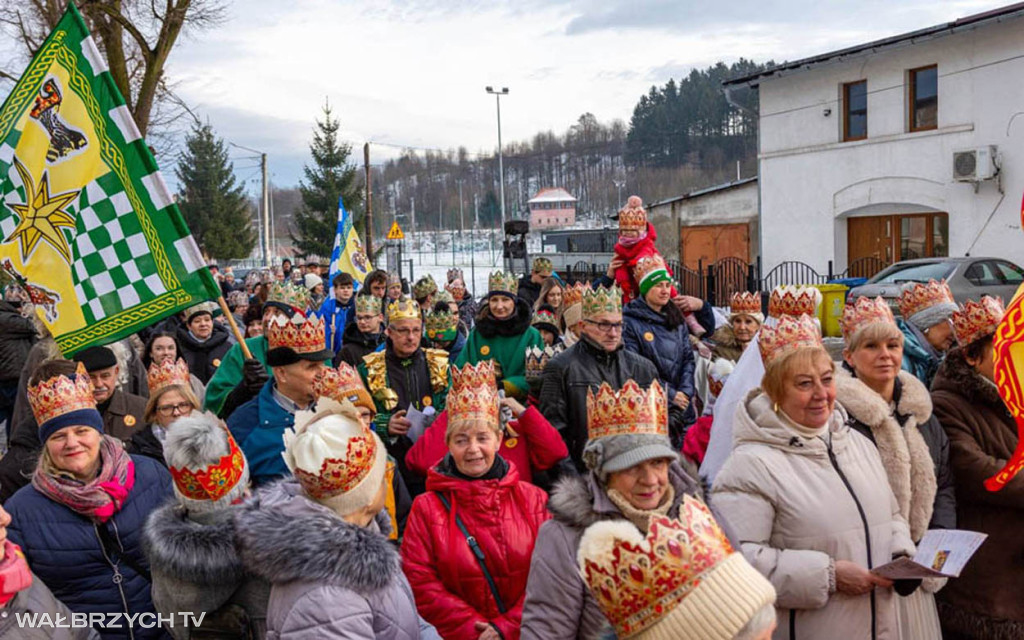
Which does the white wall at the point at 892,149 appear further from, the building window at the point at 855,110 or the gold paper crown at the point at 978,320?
the gold paper crown at the point at 978,320

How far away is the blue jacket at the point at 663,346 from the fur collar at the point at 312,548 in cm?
382

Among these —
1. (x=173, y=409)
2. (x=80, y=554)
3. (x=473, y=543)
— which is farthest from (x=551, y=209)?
(x=80, y=554)

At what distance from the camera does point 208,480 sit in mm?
3221

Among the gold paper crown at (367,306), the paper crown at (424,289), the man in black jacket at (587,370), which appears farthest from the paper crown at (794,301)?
the paper crown at (424,289)

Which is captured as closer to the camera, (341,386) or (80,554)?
(80,554)

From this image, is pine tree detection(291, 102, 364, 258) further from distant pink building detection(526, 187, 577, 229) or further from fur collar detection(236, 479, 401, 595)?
distant pink building detection(526, 187, 577, 229)

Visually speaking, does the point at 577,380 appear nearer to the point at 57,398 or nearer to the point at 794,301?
the point at 794,301

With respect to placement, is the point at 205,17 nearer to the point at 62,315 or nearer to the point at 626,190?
the point at 62,315

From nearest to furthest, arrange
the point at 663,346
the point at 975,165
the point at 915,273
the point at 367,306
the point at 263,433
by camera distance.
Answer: the point at 263,433 → the point at 663,346 → the point at 367,306 → the point at 915,273 → the point at 975,165

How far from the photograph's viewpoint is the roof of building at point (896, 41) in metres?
19.3

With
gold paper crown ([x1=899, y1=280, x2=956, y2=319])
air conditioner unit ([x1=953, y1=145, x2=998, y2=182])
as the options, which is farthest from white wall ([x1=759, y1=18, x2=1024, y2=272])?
gold paper crown ([x1=899, y1=280, x2=956, y2=319])

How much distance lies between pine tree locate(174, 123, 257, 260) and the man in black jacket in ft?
152

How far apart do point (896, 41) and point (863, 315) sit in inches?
773

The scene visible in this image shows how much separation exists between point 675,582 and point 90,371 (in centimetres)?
447
